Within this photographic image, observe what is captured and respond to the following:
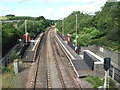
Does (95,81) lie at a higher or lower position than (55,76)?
higher

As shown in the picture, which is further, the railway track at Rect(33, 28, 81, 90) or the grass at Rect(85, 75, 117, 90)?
the railway track at Rect(33, 28, 81, 90)

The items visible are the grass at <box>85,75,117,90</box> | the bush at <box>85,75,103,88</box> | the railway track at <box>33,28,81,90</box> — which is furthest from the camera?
the railway track at <box>33,28,81,90</box>

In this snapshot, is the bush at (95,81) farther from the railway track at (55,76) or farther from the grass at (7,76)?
the grass at (7,76)

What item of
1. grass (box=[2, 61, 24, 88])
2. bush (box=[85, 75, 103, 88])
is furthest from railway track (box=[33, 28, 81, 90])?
grass (box=[2, 61, 24, 88])

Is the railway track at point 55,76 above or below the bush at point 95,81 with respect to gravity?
below

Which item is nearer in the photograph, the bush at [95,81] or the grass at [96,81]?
the grass at [96,81]

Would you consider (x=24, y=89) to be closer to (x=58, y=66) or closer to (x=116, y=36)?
(x=58, y=66)

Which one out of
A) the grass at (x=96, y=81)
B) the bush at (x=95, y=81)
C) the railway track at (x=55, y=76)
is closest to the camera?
the grass at (x=96, y=81)

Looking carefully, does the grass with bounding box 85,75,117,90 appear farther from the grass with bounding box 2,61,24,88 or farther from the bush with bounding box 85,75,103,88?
the grass with bounding box 2,61,24,88

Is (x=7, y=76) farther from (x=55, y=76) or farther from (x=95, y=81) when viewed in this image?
(x=95, y=81)

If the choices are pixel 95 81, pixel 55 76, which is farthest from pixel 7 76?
pixel 95 81

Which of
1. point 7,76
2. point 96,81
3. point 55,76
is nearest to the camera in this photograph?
point 96,81

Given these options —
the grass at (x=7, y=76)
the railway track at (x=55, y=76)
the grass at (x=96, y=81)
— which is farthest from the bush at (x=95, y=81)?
the grass at (x=7, y=76)

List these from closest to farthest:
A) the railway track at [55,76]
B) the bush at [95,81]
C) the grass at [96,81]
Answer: the grass at [96,81]
the bush at [95,81]
the railway track at [55,76]
